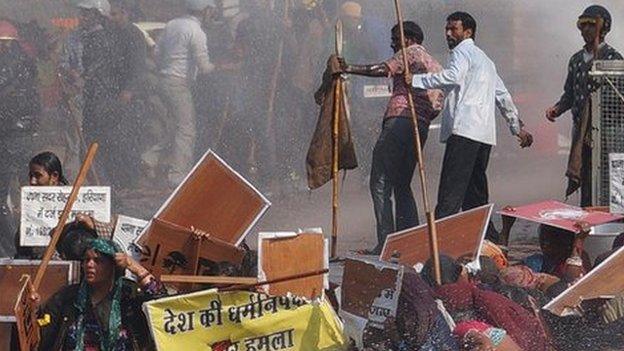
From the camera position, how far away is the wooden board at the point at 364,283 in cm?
834

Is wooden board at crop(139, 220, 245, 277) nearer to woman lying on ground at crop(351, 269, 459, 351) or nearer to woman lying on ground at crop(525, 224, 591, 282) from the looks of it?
woman lying on ground at crop(351, 269, 459, 351)

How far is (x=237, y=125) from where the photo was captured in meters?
16.8

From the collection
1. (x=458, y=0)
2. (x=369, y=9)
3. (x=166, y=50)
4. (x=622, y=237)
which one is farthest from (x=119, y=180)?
(x=622, y=237)

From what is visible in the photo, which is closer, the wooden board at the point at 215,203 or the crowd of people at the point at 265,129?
the crowd of people at the point at 265,129

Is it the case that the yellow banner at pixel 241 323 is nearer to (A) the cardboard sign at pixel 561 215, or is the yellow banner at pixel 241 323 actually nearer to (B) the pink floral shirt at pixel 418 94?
(A) the cardboard sign at pixel 561 215

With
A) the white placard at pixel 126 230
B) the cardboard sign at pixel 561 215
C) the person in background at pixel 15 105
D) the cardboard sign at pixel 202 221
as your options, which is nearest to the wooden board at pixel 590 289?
the cardboard sign at pixel 561 215

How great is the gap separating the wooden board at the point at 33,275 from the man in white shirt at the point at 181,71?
714 centimetres

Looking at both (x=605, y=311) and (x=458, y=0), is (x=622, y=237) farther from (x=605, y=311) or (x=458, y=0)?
(x=458, y=0)

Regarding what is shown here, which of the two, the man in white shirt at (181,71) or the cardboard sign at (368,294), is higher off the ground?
the man in white shirt at (181,71)

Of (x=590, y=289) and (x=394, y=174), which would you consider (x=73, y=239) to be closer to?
(x=590, y=289)

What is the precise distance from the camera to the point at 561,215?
31.3 feet

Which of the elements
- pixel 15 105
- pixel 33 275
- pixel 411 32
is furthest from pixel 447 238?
pixel 15 105

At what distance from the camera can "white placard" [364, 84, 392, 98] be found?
1698 centimetres

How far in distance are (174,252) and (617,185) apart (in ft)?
7.79
